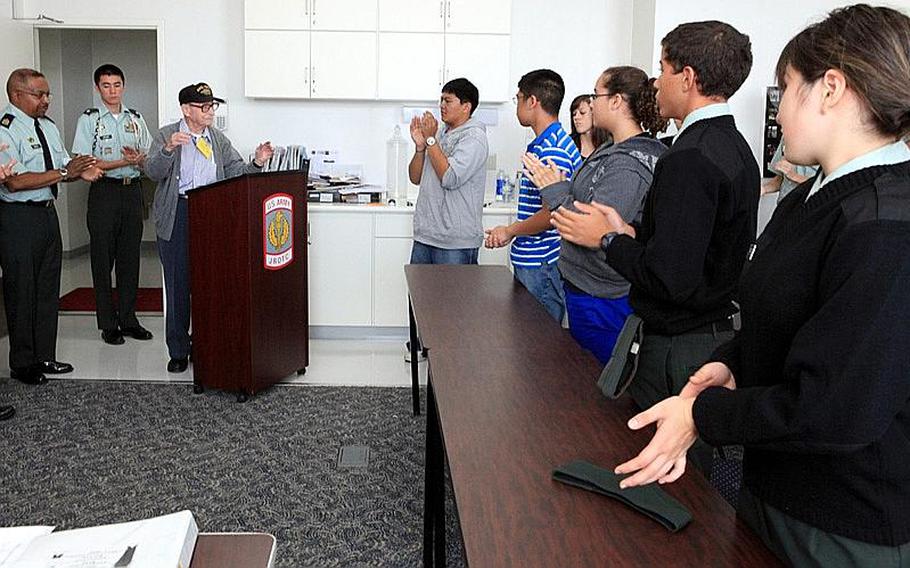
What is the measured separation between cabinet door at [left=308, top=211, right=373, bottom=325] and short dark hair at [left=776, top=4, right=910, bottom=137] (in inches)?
184

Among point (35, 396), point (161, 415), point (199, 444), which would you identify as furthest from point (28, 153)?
point (199, 444)

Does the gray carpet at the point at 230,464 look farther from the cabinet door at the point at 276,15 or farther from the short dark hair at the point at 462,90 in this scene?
the cabinet door at the point at 276,15

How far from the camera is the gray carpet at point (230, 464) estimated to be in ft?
9.95

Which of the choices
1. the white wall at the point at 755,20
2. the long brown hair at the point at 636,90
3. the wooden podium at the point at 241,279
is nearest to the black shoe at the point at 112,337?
the wooden podium at the point at 241,279

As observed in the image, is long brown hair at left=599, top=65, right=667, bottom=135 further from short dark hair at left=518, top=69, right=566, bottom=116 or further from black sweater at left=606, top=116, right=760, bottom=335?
short dark hair at left=518, top=69, right=566, bottom=116

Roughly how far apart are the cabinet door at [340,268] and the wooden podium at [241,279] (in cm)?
113

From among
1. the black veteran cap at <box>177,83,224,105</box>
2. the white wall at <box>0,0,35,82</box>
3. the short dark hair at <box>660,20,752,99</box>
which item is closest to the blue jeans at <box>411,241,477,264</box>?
the black veteran cap at <box>177,83,224,105</box>

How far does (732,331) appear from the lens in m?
2.21

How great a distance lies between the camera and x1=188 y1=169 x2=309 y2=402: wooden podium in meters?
4.21

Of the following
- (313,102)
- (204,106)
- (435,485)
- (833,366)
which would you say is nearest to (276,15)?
(313,102)

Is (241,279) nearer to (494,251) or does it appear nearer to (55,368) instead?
(55,368)

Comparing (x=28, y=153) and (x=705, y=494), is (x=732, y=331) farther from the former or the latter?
(x=28, y=153)

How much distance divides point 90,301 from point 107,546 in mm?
5886

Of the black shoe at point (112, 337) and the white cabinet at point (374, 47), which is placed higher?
the white cabinet at point (374, 47)
